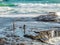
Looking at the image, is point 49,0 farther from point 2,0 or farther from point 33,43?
point 33,43

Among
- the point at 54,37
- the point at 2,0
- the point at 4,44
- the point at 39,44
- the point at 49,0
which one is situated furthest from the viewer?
the point at 2,0

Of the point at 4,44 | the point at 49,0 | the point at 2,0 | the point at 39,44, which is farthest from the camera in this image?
the point at 2,0

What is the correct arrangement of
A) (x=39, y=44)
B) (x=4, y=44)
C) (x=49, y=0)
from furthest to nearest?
(x=49, y=0) < (x=39, y=44) < (x=4, y=44)

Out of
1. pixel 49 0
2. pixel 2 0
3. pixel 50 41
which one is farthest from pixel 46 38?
pixel 2 0

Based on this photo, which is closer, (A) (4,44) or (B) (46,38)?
(A) (4,44)

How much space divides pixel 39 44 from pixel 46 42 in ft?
1.66

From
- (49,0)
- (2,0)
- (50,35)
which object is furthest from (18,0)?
(50,35)

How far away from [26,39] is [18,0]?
198ft

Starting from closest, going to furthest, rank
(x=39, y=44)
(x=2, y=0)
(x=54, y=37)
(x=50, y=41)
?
(x=39, y=44) < (x=50, y=41) < (x=54, y=37) < (x=2, y=0)

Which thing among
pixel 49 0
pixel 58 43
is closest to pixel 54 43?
pixel 58 43

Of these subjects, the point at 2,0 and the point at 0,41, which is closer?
the point at 0,41

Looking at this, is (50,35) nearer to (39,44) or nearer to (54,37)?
(54,37)

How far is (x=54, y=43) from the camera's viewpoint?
10.7m

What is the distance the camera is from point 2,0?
230 feet
